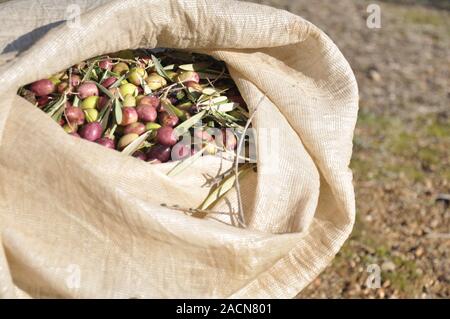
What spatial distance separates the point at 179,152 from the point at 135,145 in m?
0.14

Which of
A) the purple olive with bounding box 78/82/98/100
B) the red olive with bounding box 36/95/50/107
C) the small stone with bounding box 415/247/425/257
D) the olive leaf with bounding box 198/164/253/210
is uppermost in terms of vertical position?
the red olive with bounding box 36/95/50/107

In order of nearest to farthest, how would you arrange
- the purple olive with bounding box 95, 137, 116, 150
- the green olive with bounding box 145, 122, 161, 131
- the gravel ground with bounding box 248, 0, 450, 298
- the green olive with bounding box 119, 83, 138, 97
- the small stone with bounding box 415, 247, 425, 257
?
the purple olive with bounding box 95, 137, 116, 150
the green olive with bounding box 145, 122, 161, 131
the green olive with bounding box 119, 83, 138, 97
the gravel ground with bounding box 248, 0, 450, 298
the small stone with bounding box 415, 247, 425, 257

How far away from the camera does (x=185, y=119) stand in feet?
6.76

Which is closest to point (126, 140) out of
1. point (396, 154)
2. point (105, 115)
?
point (105, 115)

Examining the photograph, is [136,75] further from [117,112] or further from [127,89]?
[117,112]

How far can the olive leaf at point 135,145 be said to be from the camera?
1.91 m

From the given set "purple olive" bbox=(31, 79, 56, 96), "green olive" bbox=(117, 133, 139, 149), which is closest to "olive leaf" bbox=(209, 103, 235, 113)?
"green olive" bbox=(117, 133, 139, 149)

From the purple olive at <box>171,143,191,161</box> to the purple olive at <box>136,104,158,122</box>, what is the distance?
0.16 metres

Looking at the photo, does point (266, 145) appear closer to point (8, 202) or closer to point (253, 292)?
point (253, 292)

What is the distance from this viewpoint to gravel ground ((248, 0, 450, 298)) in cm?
324

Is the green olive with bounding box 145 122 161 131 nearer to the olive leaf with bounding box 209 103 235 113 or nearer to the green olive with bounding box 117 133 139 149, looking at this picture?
the green olive with bounding box 117 133 139 149

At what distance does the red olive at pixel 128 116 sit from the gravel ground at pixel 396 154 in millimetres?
1036

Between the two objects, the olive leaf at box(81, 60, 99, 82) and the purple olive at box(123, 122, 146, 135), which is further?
the olive leaf at box(81, 60, 99, 82)
